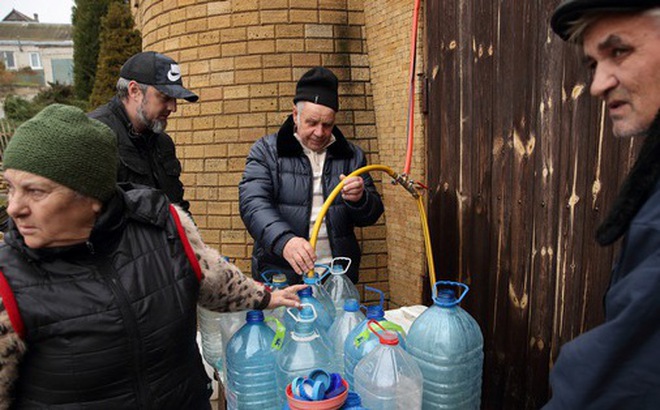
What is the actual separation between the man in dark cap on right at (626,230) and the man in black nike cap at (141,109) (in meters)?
2.67

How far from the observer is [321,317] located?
1.94 metres

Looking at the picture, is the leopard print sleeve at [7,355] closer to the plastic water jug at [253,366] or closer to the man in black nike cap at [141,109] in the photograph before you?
the plastic water jug at [253,366]

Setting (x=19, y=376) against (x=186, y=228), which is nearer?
→ (x=19, y=376)

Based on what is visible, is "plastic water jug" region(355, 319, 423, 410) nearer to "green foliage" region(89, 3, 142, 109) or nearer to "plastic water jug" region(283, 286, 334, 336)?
"plastic water jug" region(283, 286, 334, 336)

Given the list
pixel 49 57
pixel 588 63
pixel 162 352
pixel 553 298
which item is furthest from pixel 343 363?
pixel 49 57

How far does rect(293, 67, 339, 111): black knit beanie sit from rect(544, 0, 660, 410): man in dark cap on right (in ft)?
5.78

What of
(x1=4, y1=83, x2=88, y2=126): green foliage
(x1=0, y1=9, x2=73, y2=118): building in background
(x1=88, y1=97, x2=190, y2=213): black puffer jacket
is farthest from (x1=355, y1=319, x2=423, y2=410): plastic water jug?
(x1=0, y1=9, x2=73, y2=118): building in background

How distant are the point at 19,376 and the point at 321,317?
1.09 meters

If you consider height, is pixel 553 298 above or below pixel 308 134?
below

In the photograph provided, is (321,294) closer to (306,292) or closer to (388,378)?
(306,292)

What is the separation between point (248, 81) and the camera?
5.88 meters

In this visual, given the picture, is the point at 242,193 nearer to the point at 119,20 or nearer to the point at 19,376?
the point at 19,376

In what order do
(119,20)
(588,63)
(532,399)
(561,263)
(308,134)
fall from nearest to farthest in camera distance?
1. (588,63)
2. (561,263)
3. (532,399)
4. (308,134)
5. (119,20)

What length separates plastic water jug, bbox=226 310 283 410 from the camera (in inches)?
69.9
